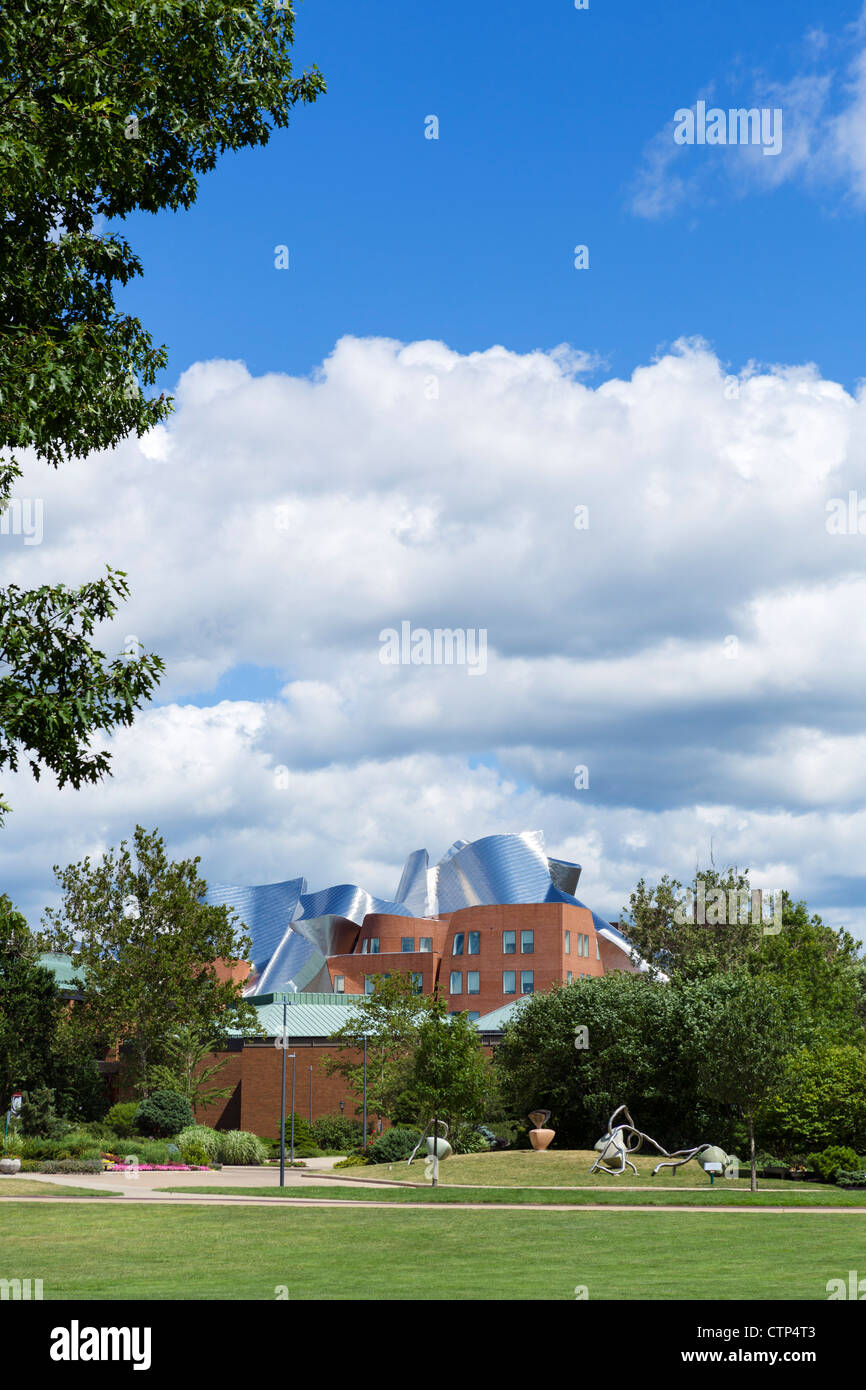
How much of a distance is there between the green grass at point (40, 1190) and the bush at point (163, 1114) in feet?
63.2

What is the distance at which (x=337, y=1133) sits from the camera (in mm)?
66250

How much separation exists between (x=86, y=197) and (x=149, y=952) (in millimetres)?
56018

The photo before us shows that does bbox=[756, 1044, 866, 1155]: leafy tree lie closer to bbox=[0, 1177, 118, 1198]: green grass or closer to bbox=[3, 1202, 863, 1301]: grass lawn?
bbox=[3, 1202, 863, 1301]: grass lawn

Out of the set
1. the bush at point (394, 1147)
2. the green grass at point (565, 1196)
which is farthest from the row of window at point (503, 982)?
the green grass at point (565, 1196)

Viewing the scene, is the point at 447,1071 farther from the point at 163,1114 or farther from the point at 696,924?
the point at 696,924

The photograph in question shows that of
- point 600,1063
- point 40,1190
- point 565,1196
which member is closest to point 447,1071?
point 565,1196

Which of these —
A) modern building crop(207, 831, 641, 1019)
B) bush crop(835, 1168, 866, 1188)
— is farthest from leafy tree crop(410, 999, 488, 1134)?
modern building crop(207, 831, 641, 1019)

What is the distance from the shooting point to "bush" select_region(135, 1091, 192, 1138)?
6081cm

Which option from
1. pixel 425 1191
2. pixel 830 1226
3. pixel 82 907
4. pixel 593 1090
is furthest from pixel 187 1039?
pixel 830 1226

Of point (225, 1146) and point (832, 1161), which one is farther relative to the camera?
point (225, 1146)

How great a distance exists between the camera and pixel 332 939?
4724 inches
